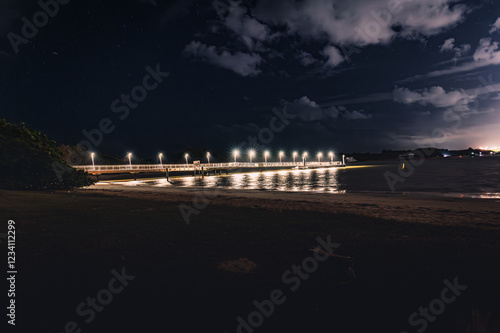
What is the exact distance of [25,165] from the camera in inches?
693

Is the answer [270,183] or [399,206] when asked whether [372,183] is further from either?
[399,206]

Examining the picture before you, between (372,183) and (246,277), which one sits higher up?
(246,277)

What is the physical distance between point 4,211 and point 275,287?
366 inches

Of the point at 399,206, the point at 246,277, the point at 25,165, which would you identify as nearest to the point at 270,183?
the point at 399,206

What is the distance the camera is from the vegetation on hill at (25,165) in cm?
1670

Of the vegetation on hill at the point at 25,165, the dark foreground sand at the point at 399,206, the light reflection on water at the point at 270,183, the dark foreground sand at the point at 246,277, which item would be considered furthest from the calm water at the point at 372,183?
the dark foreground sand at the point at 246,277

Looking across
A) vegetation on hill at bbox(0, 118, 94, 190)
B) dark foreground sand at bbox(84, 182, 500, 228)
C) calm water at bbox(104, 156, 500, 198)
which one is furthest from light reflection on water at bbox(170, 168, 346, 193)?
→ vegetation on hill at bbox(0, 118, 94, 190)

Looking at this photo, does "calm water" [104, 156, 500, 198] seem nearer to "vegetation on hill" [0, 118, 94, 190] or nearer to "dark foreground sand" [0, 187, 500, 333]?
"vegetation on hill" [0, 118, 94, 190]

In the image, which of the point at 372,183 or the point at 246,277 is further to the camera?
the point at 372,183

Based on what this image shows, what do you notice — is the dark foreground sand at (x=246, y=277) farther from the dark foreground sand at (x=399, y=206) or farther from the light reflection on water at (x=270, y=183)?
the light reflection on water at (x=270, y=183)

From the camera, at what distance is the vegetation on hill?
16.7 m

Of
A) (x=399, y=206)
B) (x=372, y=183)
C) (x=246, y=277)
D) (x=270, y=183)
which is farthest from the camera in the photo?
(x=270, y=183)

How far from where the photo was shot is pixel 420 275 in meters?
4.70

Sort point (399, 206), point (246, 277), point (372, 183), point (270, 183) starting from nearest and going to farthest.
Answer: point (246, 277), point (399, 206), point (372, 183), point (270, 183)
